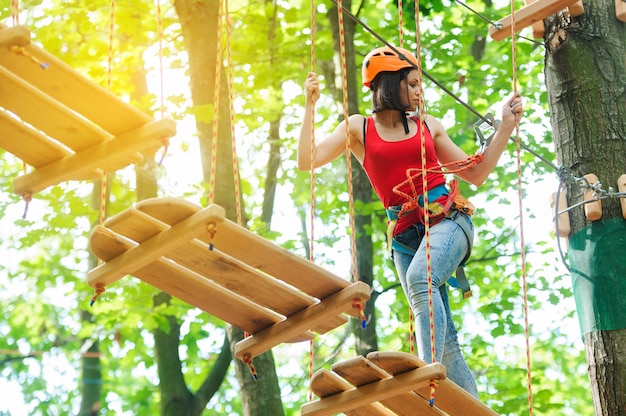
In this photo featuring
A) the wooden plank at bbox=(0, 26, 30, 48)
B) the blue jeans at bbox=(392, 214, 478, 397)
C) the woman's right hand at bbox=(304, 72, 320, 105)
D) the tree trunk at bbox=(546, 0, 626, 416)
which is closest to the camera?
the wooden plank at bbox=(0, 26, 30, 48)

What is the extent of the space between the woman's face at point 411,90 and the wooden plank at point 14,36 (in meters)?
1.79

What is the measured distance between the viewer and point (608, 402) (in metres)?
4.27

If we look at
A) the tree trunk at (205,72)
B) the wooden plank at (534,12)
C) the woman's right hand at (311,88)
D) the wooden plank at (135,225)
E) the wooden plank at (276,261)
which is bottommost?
the wooden plank at (276,261)

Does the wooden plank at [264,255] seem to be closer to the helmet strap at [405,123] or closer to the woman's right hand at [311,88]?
the woman's right hand at [311,88]

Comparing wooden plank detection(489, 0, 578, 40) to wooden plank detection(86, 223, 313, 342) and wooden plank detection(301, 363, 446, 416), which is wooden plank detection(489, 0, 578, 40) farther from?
wooden plank detection(301, 363, 446, 416)

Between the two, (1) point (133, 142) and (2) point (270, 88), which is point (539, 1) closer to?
(1) point (133, 142)

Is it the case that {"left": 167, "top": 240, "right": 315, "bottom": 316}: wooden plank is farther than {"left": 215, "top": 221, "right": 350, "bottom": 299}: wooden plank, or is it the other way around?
{"left": 167, "top": 240, "right": 315, "bottom": 316}: wooden plank

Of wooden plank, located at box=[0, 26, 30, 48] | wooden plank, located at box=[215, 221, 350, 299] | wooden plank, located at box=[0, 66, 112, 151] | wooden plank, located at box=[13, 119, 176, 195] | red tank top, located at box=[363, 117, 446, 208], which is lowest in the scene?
wooden plank, located at box=[215, 221, 350, 299]

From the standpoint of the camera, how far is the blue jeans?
3.76 m

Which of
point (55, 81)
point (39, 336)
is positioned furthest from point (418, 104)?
point (39, 336)

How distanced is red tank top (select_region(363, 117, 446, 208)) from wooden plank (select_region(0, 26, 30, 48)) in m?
1.68

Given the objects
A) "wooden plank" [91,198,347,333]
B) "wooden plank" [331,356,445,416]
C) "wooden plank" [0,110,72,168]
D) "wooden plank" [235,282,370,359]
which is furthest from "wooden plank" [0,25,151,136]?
"wooden plank" [331,356,445,416]

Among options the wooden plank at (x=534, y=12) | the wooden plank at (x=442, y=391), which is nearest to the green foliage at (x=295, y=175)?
the wooden plank at (x=534, y=12)

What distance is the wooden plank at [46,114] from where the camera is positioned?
3.04 metres
